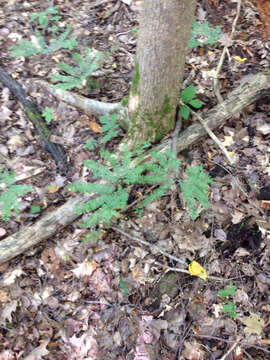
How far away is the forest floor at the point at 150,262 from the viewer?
9.18ft

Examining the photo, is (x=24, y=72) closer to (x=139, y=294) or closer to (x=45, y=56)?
(x=45, y=56)

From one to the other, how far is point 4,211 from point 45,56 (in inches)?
109

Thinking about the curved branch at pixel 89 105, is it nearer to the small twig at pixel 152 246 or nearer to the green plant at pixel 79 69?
the green plant at pixel 79 69

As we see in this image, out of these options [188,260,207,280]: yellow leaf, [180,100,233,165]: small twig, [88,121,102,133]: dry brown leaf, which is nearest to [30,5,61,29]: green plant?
[88,121,102,133]: dry brown leaf

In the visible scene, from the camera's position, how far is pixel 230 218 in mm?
3207

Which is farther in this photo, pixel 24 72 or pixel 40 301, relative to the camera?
pixel 24 72

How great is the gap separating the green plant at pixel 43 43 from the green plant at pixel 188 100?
197cm

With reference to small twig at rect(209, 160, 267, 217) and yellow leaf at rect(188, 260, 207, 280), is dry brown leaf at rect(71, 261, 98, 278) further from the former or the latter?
small twig at rect(209, 160, 267, 217)

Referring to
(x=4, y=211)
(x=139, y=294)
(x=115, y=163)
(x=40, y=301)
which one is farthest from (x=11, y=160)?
(x=139, y=294)

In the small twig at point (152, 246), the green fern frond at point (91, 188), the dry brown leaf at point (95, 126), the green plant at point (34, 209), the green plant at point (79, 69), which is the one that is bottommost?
the small twig at point (152, 246)

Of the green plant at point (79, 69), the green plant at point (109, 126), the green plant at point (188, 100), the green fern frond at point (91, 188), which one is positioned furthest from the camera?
the green plant at point (79, 69)

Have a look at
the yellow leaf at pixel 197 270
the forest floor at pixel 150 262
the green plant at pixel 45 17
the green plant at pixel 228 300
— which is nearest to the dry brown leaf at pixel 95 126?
the forest floor at pixel 150 262

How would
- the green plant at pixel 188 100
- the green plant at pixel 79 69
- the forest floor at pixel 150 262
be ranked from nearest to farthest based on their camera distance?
the forest floor at pixel 150 262 → the green plant at pixel 188 100 → the green plant at pixel 79 69

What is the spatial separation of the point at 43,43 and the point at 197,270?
3.89 meters
